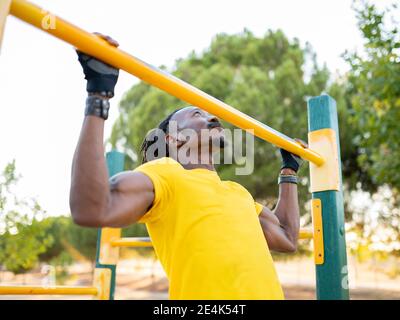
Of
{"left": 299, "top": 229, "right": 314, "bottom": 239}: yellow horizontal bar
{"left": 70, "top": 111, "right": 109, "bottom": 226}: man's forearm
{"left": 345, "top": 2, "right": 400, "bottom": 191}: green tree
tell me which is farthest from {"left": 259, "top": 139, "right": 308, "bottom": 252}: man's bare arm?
{"left": 345, "top": 2, "right": 400, "bottom": 191}: green tree

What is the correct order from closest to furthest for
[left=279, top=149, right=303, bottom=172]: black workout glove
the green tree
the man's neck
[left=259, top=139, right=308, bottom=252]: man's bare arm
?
1. the man's neck
2. [left=259, top=139, right=308, bottom=252]: man's bare arm
3. [left=279, top=149, right=303, bottom=172]: black workout glove
4. the green tree

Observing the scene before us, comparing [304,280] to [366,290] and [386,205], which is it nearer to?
[366,290]

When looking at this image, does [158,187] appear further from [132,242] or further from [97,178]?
[132,242]

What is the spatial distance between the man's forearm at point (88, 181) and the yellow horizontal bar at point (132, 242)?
1.27 meters

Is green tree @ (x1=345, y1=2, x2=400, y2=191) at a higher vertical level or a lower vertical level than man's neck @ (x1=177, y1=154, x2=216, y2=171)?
higher

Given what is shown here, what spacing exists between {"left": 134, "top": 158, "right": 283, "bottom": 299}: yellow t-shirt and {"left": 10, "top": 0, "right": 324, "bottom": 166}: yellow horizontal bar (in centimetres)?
24

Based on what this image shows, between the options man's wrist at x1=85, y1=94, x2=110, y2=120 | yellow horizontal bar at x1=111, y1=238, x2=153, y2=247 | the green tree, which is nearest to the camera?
man's wrist at x1=85, y1=94, x2=110, y2=120

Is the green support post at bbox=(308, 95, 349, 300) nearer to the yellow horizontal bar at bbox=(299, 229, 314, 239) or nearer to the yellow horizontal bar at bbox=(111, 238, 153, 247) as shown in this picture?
the yellow horizontal bar at bbox=(299, 229, 314, 239)

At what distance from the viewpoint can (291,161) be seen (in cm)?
190

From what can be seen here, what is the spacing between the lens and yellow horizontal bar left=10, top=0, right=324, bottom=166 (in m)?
0.91

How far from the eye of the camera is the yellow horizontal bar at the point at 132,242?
91.4 inches

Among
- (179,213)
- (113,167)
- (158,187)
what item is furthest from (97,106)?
(113,167)

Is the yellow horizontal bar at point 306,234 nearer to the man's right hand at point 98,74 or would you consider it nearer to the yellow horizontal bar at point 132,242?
the yellow horizontal bar at point 132,242

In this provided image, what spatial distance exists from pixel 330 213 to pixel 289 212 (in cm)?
20
